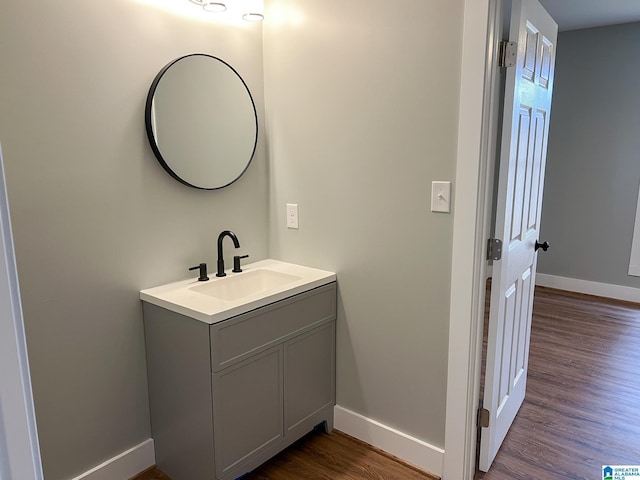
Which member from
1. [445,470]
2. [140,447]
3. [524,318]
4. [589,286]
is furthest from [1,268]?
[589,286]

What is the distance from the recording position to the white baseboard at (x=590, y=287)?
167 inches

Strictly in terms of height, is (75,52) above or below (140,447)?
above

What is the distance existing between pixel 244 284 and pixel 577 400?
201 cm

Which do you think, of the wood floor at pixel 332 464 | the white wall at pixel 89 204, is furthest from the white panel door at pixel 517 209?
the white wall at pixel 89 204

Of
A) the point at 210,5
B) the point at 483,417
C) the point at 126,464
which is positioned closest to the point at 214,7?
the point at 210,5

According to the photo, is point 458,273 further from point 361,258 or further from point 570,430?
point 570,430

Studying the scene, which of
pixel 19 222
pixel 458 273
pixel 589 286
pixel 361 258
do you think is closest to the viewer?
pixel 19 222

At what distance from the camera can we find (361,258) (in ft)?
6.98

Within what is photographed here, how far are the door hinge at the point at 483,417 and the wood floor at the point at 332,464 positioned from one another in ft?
1.03

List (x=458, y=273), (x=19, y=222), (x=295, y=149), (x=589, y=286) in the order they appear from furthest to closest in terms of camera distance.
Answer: (x=589, y=286), (x=295, y=149), (x=458, y=273), (x=19, y=222)

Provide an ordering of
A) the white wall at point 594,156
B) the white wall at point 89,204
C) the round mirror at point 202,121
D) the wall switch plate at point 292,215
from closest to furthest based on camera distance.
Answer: the white wall at point 89,204 → the round mirror at point 202,121 → the wall switch plate at point 292,215 → the white wall at point 594,156

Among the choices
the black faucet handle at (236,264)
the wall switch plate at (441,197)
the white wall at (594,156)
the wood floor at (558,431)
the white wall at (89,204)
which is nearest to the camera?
the white wall at (89,204)

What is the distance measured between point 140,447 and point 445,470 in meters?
1.34

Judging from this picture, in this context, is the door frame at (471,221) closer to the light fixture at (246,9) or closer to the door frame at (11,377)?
the light fixture at (246,9)
